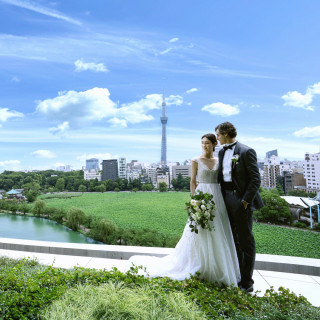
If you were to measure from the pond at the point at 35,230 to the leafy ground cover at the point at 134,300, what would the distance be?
12.3 meters

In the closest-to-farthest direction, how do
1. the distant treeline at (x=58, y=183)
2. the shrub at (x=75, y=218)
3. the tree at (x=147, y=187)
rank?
1. the shrub at (x=75, y=218)
2. the distant treeline at (x=58, y=183)
3. the tree at (x=147, y=187)

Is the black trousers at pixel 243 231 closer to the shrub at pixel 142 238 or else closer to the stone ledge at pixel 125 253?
the stone ledge at pixel 125 253

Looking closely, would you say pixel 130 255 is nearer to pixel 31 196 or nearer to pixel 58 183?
pixel 31 196

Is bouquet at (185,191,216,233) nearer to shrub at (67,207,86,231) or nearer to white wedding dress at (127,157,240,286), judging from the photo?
white wedding dress at (127,157,240,286)

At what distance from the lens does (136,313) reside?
125cm

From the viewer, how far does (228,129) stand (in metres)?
1.90

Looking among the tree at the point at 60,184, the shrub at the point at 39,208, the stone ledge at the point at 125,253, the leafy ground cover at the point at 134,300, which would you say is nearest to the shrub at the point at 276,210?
the stone ledge at the point at 125,253

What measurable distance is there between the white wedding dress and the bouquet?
67 millimetres

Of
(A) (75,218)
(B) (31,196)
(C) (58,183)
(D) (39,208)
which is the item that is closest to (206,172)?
(A) (75,218)

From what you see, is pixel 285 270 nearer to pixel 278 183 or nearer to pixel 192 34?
pixel 192 34

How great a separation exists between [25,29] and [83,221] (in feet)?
36.9

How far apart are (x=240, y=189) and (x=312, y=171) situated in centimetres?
2003

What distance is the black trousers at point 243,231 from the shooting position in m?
1.83

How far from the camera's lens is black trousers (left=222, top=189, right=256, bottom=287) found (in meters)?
1.83
